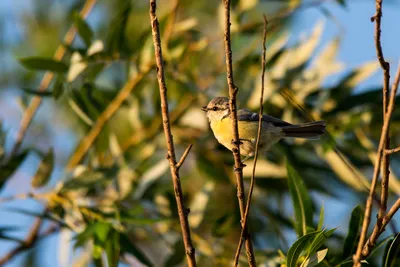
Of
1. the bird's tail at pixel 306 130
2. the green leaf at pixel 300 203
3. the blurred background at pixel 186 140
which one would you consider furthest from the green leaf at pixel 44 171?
the green leaf at pixel 300 203

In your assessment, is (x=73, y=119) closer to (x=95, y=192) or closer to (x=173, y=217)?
(x=95, y=192)

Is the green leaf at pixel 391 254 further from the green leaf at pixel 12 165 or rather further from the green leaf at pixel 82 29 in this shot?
the green leaf at pixel 12 165

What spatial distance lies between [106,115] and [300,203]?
132 centimetres

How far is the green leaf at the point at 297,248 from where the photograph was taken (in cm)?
187

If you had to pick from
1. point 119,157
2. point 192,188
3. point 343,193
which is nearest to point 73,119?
point 192,188

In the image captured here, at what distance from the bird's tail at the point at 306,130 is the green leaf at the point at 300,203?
7.9 inches

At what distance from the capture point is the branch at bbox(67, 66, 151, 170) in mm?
3193

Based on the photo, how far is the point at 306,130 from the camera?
7.93ft

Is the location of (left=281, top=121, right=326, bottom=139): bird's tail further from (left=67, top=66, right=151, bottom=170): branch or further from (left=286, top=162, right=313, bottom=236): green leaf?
(left=67, top=66, right=151, bottom=170): branch

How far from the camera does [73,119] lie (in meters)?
4.70

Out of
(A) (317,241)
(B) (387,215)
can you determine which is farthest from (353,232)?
(B) (387,215)

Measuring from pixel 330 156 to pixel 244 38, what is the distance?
86 centimetres

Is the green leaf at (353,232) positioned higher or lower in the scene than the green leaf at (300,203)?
lower

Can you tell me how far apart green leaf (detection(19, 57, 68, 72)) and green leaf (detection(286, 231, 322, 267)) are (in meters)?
1.58
